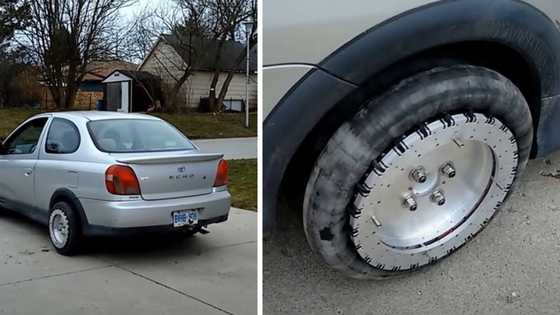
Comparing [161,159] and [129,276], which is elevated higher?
[161,159]

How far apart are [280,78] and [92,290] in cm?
66

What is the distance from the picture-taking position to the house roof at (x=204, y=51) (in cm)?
118

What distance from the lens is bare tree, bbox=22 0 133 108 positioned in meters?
1.25

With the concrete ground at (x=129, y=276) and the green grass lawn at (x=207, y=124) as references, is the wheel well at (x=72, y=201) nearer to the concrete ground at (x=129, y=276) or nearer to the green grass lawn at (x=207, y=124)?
the concrete ground at (x=129, y=276)

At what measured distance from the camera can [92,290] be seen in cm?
131

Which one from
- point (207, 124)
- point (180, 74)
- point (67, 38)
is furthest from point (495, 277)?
point (67, 38)

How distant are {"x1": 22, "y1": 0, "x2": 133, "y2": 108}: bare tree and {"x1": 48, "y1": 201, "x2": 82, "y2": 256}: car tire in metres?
0.24

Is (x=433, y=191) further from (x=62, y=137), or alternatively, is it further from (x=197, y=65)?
(x=62, y=137)

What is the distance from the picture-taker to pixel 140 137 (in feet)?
4.03

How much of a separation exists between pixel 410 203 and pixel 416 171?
9 cm

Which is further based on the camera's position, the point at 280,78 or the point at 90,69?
the point at 90,69

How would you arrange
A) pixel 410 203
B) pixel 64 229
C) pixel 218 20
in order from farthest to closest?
pixel 410 203 < pixel 64 229 < pixel 218 20

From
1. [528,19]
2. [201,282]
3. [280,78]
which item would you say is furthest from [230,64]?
[528,19]

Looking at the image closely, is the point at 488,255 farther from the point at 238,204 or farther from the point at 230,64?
the point at 230,64
